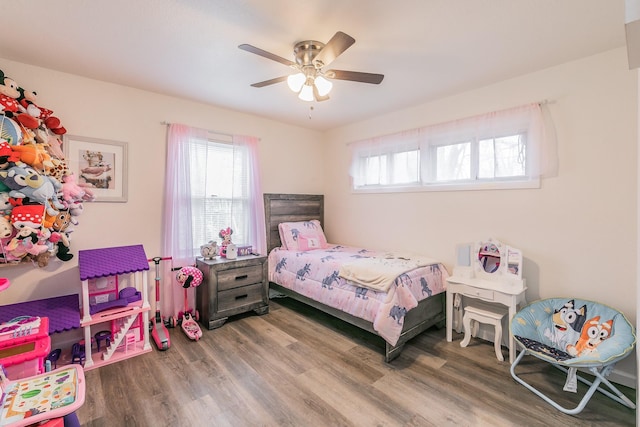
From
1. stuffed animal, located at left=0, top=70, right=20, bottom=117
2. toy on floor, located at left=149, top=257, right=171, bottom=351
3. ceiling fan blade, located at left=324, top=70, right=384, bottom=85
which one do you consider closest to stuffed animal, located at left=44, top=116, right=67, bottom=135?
stuffed animal, located at left=0, top=70, right=20, bottom=117

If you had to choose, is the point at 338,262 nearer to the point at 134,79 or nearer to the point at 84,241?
the point at 84,241

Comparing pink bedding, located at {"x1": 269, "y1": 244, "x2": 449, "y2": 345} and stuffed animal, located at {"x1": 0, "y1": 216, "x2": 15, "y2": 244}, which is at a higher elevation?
stuffed animal, located at {"x1": 0, "y1": 216, "x2": 15, "y2": 244}

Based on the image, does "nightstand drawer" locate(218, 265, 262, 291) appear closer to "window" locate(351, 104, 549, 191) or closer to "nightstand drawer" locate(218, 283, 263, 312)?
"nightstand drawer" locate(218, 283, 263, 312)

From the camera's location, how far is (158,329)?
2.75m

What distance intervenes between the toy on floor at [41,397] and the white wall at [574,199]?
3.04 m

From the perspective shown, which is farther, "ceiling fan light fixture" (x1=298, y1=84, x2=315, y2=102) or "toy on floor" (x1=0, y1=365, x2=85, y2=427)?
"ceiling fan light fixture" (x1=298, y1=84, x2=315, y2=102)

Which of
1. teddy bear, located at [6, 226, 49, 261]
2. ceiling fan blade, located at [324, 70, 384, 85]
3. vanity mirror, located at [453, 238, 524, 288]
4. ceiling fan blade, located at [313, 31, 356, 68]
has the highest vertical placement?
ceiling fan blade, located at [313, 31, 356, 68]

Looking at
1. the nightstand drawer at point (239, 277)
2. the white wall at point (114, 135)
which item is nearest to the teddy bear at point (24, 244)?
the white wall at point (114, 135)

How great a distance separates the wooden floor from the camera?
1.74 m

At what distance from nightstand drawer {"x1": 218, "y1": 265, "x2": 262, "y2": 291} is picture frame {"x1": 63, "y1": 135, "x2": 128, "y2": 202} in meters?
1.25

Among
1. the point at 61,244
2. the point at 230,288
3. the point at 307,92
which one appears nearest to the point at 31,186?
the point at 61,244

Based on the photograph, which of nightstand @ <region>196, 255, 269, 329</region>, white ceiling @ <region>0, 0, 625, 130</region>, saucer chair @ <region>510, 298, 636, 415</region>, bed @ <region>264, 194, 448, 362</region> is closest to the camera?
white ceiling @ <region>0, 0, 625, 130</region>

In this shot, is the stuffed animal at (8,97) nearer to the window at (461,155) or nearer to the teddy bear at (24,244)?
the teddy bear at (24,244)

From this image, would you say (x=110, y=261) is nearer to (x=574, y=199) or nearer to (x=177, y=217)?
(x=177, y=217)
